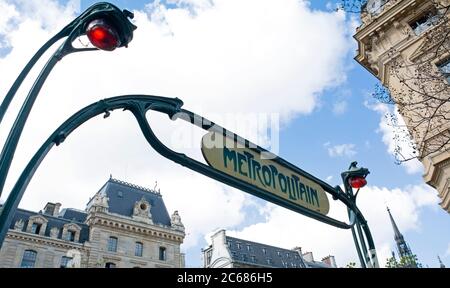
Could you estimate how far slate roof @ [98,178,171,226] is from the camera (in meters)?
33.4

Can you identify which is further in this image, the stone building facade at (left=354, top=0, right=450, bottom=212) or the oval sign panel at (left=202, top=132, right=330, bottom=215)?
the stone building facade at (left=354, top=0, right=450, bottom=212)

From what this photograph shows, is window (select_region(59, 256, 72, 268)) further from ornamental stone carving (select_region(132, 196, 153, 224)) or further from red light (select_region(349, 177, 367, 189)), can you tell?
red light (select_region(349, 177, 367, 189))

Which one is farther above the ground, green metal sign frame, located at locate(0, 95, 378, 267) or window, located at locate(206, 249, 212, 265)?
window, located at locate(206, 249, 212, 265)

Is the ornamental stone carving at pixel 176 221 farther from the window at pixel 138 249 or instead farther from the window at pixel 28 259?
the window at pixel 28 259

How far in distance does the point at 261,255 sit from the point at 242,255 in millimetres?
3728

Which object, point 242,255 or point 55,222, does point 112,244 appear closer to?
point 55,222

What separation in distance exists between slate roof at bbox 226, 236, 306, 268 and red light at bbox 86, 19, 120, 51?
38.5 metres

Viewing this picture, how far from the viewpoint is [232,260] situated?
125 feet

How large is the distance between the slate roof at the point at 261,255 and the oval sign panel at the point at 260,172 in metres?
36.6

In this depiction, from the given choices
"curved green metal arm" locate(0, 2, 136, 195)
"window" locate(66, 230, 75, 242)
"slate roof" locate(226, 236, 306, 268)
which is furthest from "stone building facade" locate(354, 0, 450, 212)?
"slate roof" locate(226, 236, 306, 268)

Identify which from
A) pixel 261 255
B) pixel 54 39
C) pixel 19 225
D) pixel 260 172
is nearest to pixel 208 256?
pixel 261 255

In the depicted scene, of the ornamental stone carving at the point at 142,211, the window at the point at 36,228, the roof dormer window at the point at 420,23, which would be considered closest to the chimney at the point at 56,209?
the window at the point at 36,228

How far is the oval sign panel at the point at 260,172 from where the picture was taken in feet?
10.4
